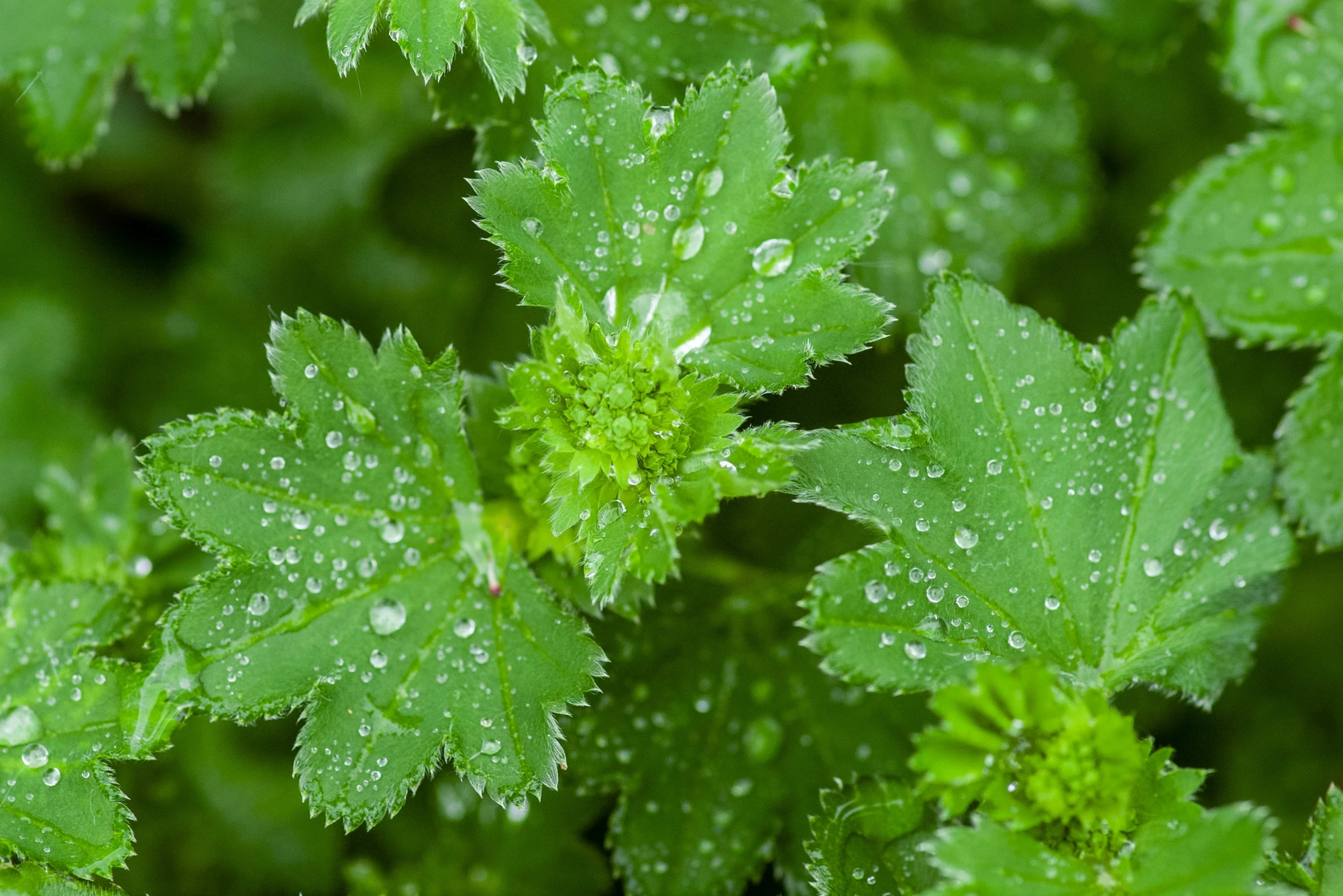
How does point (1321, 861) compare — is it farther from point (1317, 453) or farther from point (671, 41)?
point (671, 41)

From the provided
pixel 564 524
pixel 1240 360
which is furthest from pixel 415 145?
pixel 1240 360

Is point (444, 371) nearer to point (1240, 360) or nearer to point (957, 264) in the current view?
point (957, 264)

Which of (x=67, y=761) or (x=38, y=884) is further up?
(x=67, y=761)

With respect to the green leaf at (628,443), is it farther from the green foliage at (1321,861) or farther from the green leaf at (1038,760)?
the green foliage at (1321,861)

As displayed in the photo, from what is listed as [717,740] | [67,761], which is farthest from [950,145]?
[67,761]

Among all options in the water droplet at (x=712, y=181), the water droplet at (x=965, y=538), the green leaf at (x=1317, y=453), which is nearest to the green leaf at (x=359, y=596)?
the water droplet at (x=712, y=181)

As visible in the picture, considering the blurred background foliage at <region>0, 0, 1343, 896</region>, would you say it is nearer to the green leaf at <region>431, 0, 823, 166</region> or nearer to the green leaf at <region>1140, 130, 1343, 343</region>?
the green leaf at <region>431, 0, 823, 166</region>
